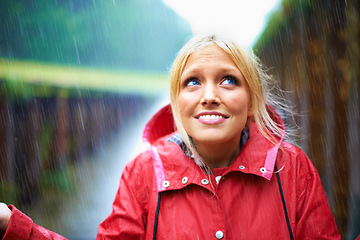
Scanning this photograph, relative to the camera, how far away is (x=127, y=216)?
143 centimetres

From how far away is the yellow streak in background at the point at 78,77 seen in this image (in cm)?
400

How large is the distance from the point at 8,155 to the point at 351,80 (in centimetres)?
409

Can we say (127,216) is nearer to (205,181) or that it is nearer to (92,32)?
(205,181)

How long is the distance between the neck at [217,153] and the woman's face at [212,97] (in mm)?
144

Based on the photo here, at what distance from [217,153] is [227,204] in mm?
283

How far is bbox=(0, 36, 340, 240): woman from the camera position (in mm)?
1379

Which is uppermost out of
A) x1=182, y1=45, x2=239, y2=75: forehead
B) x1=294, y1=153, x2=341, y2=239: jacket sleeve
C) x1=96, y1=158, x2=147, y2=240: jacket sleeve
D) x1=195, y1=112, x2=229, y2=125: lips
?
x1=182, y1=45, x2=239, y2=75: forehead

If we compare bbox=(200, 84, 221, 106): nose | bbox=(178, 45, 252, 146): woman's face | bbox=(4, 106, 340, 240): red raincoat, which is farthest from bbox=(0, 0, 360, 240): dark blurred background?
bbox=(4, 106, 340, 240): red raincoat

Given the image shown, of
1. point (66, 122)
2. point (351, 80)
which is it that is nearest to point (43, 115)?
point (66, 122)

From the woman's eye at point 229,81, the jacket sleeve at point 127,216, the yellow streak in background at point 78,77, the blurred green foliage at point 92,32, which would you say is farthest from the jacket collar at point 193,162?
the yellow streak in background at point 78,77

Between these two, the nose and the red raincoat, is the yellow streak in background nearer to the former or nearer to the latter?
the red raincoat

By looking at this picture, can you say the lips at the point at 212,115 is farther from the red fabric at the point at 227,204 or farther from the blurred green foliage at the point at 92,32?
the blurred green foliage at the point at 92,32

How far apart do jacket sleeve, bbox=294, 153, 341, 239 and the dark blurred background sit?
1.07 metres

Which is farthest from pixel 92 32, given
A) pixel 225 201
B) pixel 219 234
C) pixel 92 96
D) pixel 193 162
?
pixel 219 234
